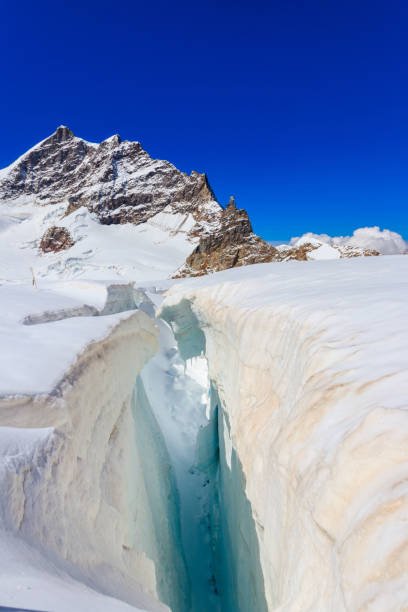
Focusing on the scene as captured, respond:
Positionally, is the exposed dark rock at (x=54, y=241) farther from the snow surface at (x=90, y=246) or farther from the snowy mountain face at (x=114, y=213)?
the snow surface at (x=90, y=246)

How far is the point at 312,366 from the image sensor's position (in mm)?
1727

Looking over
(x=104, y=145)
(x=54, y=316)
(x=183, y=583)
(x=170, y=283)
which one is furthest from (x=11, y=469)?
(x=104, y=145)

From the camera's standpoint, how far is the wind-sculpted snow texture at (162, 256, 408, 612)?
846mm

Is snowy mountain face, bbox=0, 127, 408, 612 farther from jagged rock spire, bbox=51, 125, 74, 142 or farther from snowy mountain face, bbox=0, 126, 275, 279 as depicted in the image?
jagged rock spire, bbox=51, 125, 74, 142

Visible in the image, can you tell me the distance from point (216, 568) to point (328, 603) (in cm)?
520

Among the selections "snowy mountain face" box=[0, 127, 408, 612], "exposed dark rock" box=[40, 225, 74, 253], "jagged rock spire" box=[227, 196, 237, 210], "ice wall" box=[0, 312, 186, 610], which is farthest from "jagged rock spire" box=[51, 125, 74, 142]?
"ice wall" box=[0, 312, 186, 610]

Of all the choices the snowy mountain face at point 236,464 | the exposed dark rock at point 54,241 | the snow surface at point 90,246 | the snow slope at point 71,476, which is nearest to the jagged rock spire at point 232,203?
the snow surface at point 90,246

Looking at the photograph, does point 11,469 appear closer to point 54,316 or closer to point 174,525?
point 54,316

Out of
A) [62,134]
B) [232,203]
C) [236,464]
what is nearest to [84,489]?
[236,464]

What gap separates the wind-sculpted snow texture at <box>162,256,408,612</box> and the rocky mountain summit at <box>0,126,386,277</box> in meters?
38.2

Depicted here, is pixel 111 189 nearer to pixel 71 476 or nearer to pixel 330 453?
pixel 71 476

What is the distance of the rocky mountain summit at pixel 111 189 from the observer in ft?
180

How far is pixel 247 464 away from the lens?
2.64 m

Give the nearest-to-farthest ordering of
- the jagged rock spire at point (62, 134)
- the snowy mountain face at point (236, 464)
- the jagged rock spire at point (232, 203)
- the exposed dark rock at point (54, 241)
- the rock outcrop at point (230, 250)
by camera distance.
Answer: the snowy mountain face at point (236, 464) → the rock outcrop at point (230, 250) → the jagged rock spire at point (232, 203) → the exposed dark rock at point (54, 241) → the jagged rock spire at point (62, 134)
